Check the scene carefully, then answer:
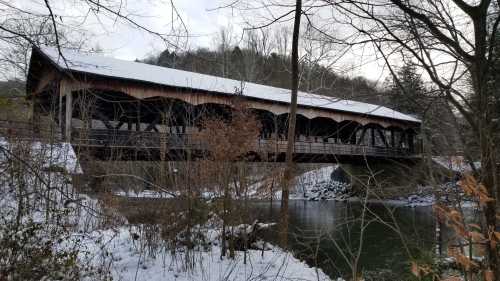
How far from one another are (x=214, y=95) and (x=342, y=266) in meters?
9.60

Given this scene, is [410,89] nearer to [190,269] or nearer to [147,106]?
[190,269]

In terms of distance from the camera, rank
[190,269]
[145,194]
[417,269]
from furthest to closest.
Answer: [145,194] < [190,269] < [417,269]

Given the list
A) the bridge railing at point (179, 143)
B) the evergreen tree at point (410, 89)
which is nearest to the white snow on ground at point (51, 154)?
the bridge railing at point (179, 143)

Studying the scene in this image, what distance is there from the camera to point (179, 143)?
13.2 meters

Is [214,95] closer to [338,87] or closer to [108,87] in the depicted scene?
A: [108,87]

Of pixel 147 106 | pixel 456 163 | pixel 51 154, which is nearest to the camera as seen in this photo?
pixel 456 163

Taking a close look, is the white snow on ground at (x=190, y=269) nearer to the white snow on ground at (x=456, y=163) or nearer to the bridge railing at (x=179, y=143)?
the bridge railing at (x=179, y=143)

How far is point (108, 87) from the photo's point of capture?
13.4 metres

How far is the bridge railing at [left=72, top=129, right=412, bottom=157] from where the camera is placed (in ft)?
24.6

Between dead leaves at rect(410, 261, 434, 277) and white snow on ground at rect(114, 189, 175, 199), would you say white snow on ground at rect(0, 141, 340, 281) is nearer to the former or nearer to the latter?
white snow on ground at rect(114, 189, 175, 199)

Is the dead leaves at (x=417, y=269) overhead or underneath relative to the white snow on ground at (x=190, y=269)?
overhead

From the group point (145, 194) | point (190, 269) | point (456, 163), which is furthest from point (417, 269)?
point (145, 194)

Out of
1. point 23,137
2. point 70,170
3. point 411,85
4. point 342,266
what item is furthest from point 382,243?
point 23,137

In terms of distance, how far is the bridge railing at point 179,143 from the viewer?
7.49 meters
